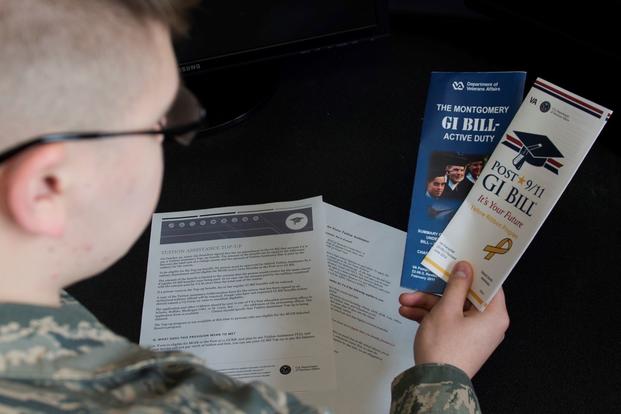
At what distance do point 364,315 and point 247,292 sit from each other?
14 centimetres

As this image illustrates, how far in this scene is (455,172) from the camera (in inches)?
27.4

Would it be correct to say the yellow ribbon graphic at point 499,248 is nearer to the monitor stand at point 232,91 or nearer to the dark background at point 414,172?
the dark background at point 414,172

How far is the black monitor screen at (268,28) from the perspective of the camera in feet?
2.67

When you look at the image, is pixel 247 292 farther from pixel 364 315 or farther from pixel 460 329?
pixel 460 329

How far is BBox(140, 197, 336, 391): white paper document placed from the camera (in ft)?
2.25

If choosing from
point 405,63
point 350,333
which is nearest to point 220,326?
point 350,333

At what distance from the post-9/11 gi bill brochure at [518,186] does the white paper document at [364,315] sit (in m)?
0.07

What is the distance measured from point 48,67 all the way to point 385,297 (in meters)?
0.44

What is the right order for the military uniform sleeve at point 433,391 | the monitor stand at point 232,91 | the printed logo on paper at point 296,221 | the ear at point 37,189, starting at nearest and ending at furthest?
the ear at point 37,189 < the military uniform sleeve at point 433,391 < the printed logo on paper at point 296,221 < the monitor stand at point 232,91

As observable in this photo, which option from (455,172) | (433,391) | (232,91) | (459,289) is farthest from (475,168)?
(232,91)

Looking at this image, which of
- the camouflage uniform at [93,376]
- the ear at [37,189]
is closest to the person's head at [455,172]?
the camouflage uniform at [93,376]

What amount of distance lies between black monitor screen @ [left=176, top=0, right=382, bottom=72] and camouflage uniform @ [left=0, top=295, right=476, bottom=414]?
418mm

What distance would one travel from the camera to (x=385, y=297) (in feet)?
2.36

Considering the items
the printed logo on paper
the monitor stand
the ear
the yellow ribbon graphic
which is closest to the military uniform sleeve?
the yellow ribbon graphic
